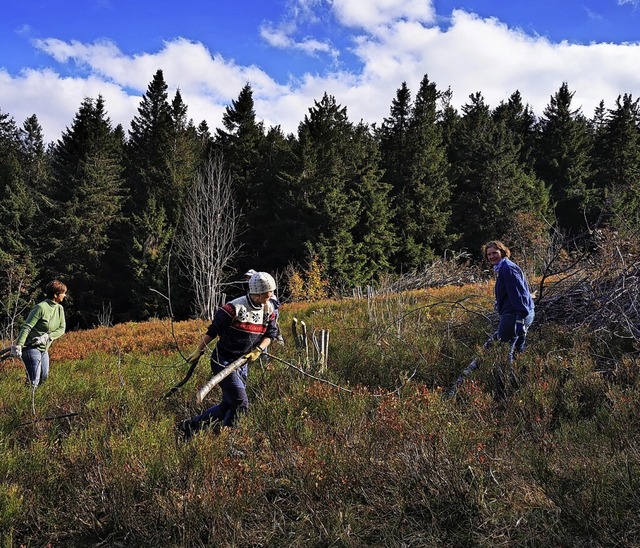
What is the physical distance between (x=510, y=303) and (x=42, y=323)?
5.83 metres

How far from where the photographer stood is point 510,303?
17.2ft

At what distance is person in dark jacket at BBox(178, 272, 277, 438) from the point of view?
4207 mm

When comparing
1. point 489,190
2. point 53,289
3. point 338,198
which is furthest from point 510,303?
point 489,190

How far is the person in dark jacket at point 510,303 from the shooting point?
5.10 metres

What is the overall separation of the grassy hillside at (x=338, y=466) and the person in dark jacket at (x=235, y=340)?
0.65ft

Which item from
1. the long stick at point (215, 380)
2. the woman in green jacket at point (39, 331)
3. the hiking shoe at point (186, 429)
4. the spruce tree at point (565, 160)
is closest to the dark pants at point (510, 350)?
the long stick at point (215, 380)

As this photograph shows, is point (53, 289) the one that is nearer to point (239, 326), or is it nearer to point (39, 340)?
point (39, 340)

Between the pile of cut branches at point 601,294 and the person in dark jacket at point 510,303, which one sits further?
the pile of cut branches at point 601,294

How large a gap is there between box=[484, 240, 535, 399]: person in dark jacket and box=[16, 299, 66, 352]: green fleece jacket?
18.3 feet

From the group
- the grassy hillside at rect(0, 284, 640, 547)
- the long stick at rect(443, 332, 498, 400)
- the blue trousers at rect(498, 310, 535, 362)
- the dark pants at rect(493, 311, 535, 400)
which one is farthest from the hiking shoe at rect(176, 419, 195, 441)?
the blue trousers at rect(498, 310, 535, 362)

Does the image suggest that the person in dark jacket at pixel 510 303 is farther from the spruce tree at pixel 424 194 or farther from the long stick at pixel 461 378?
the spruce tree at pixel 424 194

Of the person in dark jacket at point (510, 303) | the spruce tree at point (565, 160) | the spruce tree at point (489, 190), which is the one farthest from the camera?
the spruce tree at point (565, 160)

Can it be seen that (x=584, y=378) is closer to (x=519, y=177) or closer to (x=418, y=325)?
(x=418, y=325)

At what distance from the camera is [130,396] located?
5.05 meters
